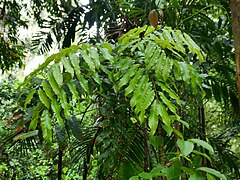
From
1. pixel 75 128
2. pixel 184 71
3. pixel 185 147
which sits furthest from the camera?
pixel 75 128

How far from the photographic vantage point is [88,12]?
2305mm

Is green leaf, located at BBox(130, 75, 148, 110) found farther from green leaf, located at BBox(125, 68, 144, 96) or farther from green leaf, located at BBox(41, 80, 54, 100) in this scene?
green leaf, located at BBox(41, 80, 54, 100)

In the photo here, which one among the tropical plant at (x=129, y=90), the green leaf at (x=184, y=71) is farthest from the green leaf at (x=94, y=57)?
the green leaf at (x=184, y=71)

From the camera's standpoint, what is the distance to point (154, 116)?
76cm

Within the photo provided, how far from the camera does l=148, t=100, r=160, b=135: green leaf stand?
2.43 feet

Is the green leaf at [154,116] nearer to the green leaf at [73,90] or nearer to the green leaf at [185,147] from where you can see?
the green leaf at [185,147]

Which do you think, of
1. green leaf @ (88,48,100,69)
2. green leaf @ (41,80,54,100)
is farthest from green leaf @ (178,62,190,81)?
green leaf @ (41,80,54,100)

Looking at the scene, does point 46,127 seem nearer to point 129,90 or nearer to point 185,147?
point 129,90

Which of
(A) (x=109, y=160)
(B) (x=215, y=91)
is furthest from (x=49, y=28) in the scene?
(A) (x=109, y=160)

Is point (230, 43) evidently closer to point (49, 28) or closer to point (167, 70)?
point (167, 70)

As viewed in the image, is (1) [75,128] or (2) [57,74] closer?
(2) [57,74]

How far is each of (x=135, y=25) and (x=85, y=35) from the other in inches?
34.3

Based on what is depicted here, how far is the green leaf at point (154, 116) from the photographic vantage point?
741mm

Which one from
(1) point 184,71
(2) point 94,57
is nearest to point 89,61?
(2) point 94,57
